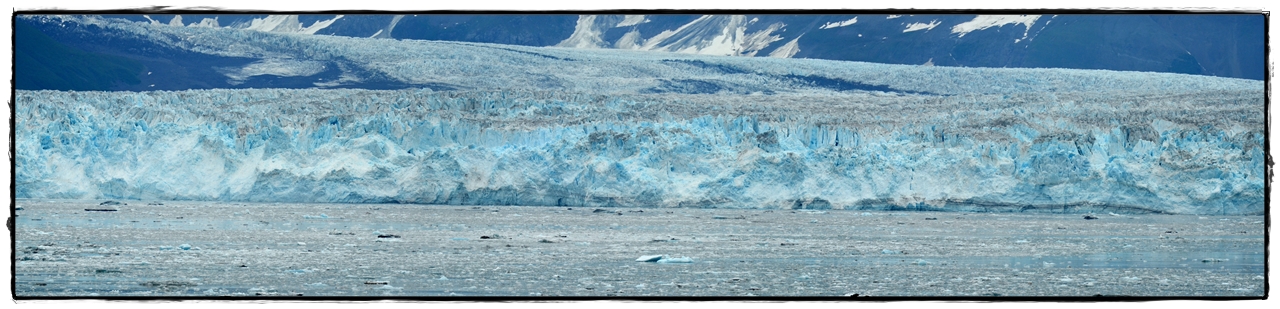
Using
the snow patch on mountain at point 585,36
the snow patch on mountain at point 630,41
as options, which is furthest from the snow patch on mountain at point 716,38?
the snow patch on mountain at point 585,36

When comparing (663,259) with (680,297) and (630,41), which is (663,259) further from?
(630,41)

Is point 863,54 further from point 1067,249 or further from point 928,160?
point 1067,249

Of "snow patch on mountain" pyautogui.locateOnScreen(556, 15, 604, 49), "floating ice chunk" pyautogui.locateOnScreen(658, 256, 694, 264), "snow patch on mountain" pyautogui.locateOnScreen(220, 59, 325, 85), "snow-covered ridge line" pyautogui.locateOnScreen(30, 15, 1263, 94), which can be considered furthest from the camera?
→ "snow patch on mountain" pyautogui.locateOnScreen(220, 59, 325, 85)

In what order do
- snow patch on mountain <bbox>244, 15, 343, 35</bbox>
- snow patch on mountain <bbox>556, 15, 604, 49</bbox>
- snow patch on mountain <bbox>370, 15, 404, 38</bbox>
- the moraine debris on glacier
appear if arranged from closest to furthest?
snow patch on mountain <bbox>556, 15, 604, 49</bbox>
snow patch on mountain <bbox>244, 15, 343, 35</bbox>
the moraine debris on glacier
snow patch on mountain <bbox>370, 15, 404, 38</bbox>

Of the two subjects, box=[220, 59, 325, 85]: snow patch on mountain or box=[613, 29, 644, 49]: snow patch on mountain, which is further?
box=[220, 59, 325, 85]: snow patch on mountain

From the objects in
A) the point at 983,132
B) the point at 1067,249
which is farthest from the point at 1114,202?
the point at 1067,249

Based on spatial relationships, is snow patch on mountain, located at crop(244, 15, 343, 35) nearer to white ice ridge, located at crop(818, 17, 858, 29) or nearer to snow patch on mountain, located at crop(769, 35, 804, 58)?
white ice ridge, located at crop(818, 17, 858, 29)

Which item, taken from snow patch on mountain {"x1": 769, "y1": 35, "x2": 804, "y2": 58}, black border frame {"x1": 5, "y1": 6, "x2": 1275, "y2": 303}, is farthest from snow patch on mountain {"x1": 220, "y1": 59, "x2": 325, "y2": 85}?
snow patch on mountain {"x1": 769, "y1": 35, "x2": 804, "y2": 58}
